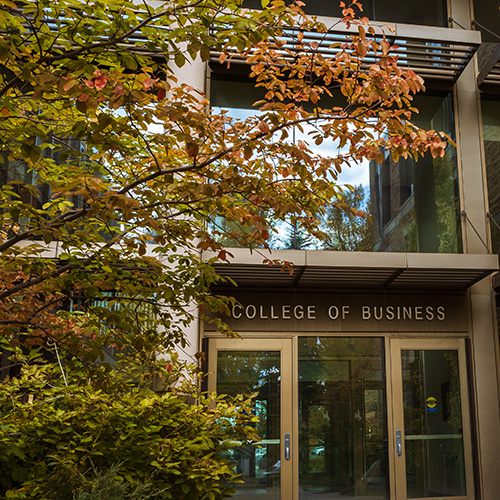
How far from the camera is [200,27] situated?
3293 mm

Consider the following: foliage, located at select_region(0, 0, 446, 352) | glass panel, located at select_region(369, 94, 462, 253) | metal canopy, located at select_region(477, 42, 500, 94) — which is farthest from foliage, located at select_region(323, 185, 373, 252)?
foliage, located at select_region(0, 0, 446, 352)

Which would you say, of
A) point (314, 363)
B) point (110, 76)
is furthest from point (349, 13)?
point (314, 363)

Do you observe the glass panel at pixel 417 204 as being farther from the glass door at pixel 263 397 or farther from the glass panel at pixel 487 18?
the glass door at pixel 263 397

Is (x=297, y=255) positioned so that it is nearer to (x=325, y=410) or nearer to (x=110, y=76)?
(x=325, y=410)

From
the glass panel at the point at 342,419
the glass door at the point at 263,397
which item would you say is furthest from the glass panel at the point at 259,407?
the glass panel at the point at 342,419

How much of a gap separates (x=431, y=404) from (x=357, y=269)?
2.52 meters

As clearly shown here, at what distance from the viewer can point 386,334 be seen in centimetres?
970

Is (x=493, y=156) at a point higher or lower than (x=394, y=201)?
higher

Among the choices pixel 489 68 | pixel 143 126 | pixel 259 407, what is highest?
pixel 489 68

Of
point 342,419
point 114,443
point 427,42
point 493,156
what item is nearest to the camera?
point 114,443

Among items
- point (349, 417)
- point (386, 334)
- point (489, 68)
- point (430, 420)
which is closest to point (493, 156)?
point (489, 68)

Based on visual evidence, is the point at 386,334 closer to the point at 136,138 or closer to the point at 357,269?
the point at 357,269

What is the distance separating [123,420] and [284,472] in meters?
4.58

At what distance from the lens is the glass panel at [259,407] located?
8961 mm
